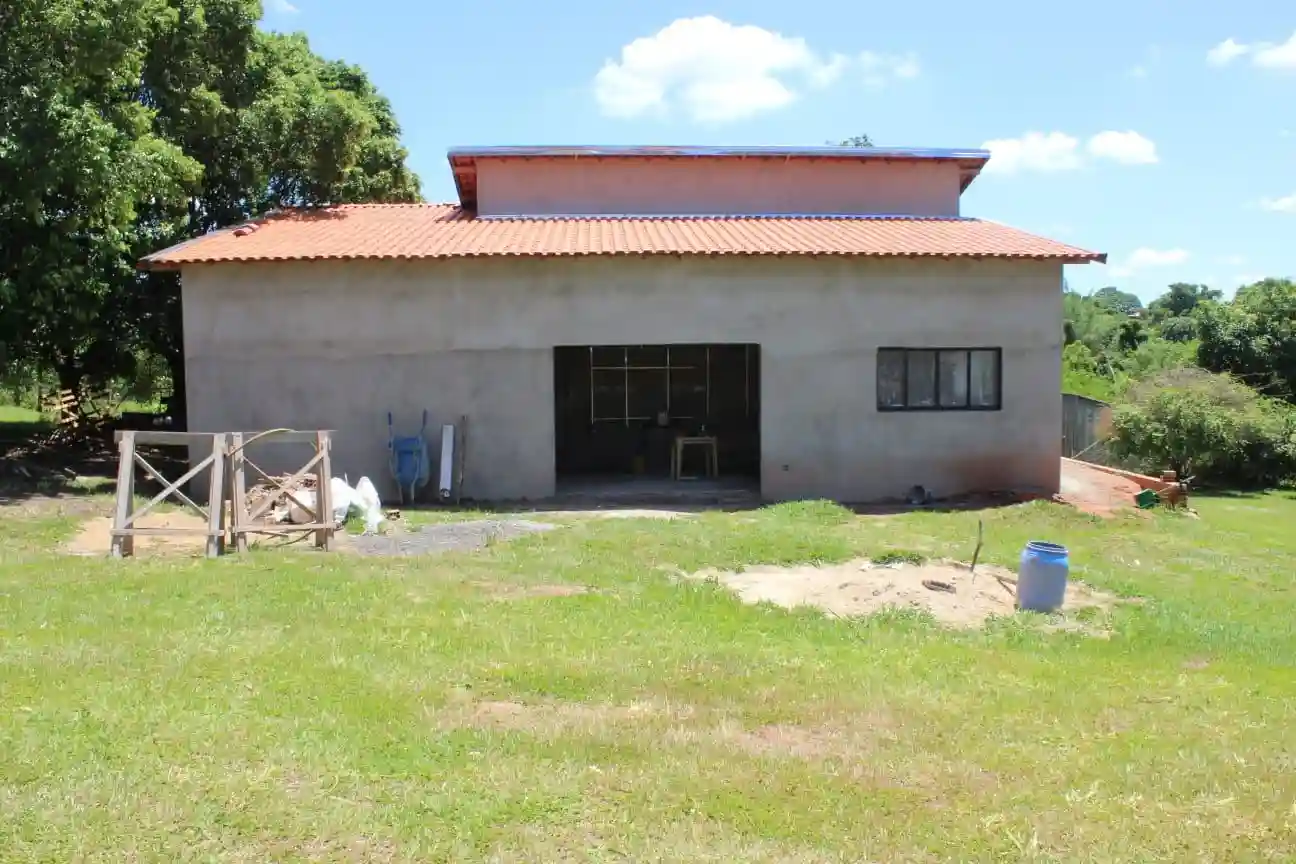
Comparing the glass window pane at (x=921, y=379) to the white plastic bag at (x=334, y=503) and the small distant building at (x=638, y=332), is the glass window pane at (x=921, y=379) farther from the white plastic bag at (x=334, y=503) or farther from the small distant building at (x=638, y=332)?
the white plastic bag at (x=334, y=503)

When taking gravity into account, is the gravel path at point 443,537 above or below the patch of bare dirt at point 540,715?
above

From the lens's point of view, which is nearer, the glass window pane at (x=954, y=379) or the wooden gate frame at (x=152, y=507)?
the wooden gate frame at (x=152, y=507)

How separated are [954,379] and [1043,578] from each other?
8455 mm

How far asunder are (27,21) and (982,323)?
1479cm

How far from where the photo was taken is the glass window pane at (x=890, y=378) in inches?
661

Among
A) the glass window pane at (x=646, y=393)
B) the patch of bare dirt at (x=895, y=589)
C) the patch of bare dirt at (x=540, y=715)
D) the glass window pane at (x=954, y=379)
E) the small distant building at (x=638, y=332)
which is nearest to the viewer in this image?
the patch of bare dirt at (x=540, y=715)

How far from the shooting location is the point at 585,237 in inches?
664

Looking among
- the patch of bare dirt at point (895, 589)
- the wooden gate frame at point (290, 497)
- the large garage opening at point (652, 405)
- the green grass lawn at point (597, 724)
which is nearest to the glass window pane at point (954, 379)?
the large garage opening at point (652, 405)

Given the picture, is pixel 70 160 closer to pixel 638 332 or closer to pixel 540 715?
pixel 638 332

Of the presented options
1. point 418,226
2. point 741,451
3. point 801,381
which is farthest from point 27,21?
point 741,451

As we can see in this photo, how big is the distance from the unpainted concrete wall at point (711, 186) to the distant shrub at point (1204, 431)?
5995 millimetres

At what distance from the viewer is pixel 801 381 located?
648 inches

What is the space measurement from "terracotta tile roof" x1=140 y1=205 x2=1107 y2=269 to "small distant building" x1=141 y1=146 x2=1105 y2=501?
70 mm

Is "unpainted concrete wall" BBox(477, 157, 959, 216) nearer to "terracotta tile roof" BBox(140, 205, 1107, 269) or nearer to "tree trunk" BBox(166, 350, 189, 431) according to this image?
"terracotta tile roof" BBox(140, 205, 1107, 269)
